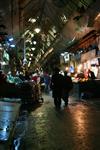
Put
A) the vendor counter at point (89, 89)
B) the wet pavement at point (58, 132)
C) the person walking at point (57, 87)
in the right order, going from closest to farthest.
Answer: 1. the wet pavement at point (58, 132)
2. the person walking at point (57, 87)
3. the vendor counter at point (89, 89)

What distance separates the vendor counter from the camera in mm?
30445

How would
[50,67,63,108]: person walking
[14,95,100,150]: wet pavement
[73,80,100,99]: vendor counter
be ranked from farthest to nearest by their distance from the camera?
[73,80,100,99]: vendor counter
[50,67,63,108]: person walking
[14,95,100,150]: wet pavement

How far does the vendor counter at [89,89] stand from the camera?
30445 millimetres

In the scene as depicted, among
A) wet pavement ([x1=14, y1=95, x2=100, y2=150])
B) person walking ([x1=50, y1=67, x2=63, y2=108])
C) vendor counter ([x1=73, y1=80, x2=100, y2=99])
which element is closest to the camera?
wet pavement ([x1=14, y1=95, x2=100, y2=150])

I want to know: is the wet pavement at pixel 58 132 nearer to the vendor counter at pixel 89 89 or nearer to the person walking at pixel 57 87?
the person walking at pixel 57 87

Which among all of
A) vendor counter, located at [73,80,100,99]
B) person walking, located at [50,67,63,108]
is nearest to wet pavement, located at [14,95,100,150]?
person walking, located at [50,67,63,108]

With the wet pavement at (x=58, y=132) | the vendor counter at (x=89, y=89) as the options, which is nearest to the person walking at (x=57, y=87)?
the wet pavement at (x=58, y=132)

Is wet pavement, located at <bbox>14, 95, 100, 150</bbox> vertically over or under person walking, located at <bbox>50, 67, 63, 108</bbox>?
under

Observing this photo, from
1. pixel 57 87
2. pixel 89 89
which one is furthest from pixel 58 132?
pixel 89 89

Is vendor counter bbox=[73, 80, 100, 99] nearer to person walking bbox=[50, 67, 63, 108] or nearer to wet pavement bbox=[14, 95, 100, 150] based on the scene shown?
person walking bbox=[50, 67, 63, 108]

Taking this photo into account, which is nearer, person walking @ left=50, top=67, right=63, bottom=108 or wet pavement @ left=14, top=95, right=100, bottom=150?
wet pavement @ left=14, top=95, right=100, bottom=150

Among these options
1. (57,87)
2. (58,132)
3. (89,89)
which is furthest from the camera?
(89,89)

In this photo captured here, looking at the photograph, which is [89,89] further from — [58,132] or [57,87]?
[58,132]

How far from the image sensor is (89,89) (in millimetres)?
30703
